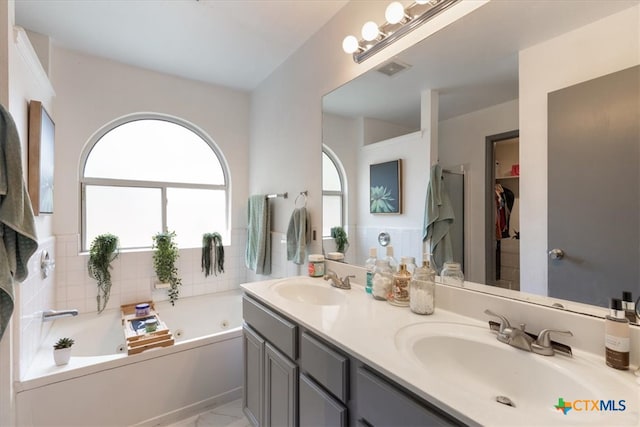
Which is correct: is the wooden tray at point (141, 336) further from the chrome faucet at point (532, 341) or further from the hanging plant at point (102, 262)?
the chrome faucet at point (532, 341)

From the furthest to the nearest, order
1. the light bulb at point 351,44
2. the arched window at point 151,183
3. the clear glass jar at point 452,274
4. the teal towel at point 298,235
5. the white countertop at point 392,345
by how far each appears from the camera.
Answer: the arched window at point 151,183 → the teal towel at point 298,235 → the light bulb at point 351,44 → the clear glass jar at point 452,274 → the white countertop at point 392,345

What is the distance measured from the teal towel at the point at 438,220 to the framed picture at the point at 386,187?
7.6 inches

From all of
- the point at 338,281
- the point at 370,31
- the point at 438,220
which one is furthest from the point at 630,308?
the point at 370,31

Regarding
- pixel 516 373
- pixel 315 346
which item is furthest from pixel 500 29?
pixel 315 346

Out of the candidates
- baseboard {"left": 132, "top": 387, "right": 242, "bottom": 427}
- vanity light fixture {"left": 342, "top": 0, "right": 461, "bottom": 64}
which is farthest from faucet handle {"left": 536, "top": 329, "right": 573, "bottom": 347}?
baseboard {"left": 132, "top": 387, "right": 242, "bottom": 427}

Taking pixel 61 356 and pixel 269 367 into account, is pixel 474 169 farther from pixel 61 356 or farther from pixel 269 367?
pixel 61 356

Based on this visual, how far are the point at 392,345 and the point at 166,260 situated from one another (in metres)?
2.36

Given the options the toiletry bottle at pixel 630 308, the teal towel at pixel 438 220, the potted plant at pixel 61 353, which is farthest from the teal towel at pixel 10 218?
the toiletry bottle at pixel 630 308

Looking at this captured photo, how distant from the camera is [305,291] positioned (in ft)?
5.61

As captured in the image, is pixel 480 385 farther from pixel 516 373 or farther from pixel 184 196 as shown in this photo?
pixel 184 196

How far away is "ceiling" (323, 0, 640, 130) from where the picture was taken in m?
0.90

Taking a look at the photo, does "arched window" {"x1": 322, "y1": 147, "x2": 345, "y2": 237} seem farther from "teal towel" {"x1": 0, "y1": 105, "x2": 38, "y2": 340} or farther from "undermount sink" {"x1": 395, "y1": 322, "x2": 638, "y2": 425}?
"teal towel" {"x1": 0, "y1": 105, "x2": 38, "y2": 340}

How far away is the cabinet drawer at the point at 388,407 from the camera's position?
657 mm

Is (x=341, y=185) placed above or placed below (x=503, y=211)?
above
